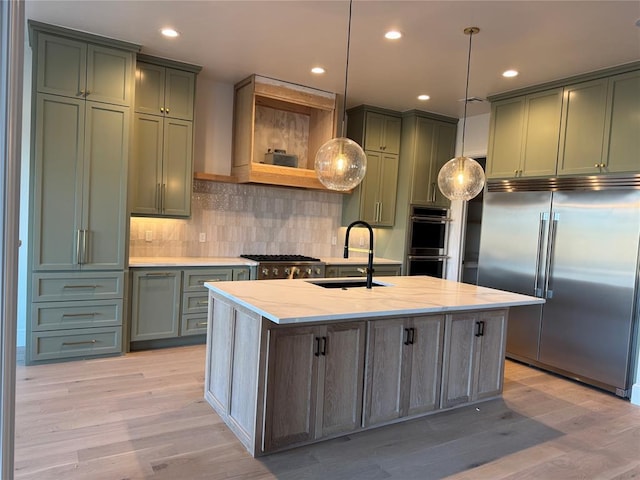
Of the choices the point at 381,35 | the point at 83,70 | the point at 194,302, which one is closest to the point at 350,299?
the point at 381,35

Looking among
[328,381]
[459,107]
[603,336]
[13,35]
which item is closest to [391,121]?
[459,107]

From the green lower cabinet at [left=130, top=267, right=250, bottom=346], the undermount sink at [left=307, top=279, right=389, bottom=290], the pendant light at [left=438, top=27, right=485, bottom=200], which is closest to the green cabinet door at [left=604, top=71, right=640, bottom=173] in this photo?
the pendant light at [left=438, top=27, right=485, bottom=200]

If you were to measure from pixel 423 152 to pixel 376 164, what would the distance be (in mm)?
634

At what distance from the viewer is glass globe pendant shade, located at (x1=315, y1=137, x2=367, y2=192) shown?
3.00 meters

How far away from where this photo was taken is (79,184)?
3672mm

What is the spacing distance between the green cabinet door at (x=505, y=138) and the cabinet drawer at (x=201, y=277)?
3.00 m

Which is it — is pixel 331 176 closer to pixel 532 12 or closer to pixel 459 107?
pixel 532 12

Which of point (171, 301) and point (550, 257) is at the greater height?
point (550, 257)

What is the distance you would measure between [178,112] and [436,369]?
3.30 m

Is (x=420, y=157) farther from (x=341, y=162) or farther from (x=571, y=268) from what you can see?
(x=341, y=162)

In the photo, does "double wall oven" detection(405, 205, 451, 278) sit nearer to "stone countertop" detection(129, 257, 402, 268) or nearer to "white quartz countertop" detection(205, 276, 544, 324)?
"stone countertop" detection(129, 257, 402, 268)

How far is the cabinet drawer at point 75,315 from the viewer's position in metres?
3.61

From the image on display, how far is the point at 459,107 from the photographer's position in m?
5.25

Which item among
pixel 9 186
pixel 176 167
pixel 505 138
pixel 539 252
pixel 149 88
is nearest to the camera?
pixel 9 186
